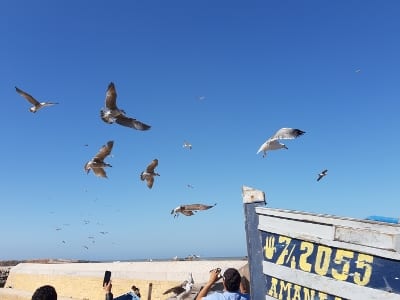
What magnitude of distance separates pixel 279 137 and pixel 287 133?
16 cm

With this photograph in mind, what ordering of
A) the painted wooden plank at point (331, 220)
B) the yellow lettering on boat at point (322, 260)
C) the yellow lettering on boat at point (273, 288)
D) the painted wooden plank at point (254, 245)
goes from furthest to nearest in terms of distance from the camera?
the painted wooden plank at point (254, 245) → the yellow lettering on boat at point (273, 288) → the yellow lettering on boat at point (322, 260) → the painted wooden plank at point (331, 220)

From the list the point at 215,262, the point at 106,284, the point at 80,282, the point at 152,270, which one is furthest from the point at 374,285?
the point at 80,282

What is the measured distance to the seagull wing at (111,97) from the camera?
1078cm

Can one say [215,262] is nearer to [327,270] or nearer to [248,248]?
[248,248]

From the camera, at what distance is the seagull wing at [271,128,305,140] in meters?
7.73

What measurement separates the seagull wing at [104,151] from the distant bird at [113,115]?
160cm

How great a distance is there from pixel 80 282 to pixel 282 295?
16.2m

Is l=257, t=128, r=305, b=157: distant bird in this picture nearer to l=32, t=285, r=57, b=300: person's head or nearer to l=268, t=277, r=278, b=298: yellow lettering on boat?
l=268, t=277, r=278, b=298: yellow lettering on boat

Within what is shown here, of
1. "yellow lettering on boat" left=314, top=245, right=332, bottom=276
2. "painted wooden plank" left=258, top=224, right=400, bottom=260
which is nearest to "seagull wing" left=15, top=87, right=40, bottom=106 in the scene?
"painted wooden plank" left=258, top=224, right=400, bottom=260

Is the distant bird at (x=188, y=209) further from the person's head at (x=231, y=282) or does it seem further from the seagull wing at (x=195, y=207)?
the person's head at (x=231, y=282)

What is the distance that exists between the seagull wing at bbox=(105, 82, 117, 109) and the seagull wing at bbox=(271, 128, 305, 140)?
4316mm

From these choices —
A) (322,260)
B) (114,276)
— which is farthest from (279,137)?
(114,276)

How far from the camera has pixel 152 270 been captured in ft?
53.1

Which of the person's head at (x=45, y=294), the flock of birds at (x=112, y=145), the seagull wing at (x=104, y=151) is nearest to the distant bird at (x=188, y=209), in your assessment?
the flock of birds at (x=112, y=145)
